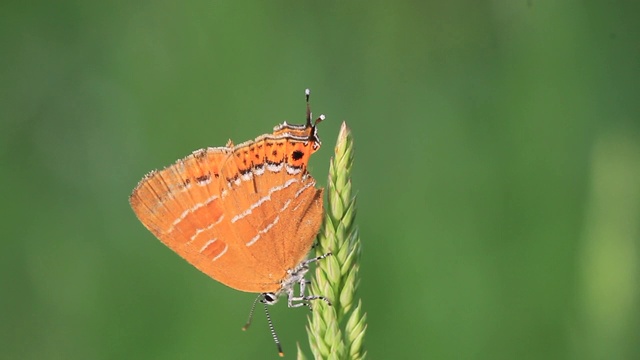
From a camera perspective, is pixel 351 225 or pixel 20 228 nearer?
pixel 351 225

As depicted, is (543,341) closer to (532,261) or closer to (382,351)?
(532,261)

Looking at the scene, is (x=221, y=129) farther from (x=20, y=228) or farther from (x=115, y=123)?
(x=20, y=228)

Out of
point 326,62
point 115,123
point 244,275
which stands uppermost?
point 326,62

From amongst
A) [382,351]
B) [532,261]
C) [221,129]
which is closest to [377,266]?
[382,351]

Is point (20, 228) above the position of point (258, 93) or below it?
below

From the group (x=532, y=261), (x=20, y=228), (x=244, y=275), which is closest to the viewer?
(x=244, y=275)

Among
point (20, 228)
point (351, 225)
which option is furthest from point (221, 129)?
point (351, 225)

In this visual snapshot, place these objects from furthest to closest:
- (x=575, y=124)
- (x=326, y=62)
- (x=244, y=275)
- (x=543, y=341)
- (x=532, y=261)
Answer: (x=326, y=62) → (x=575, y=124) → (x=532, y=261) → (x=543, y=341) → (x=244, y=275)
